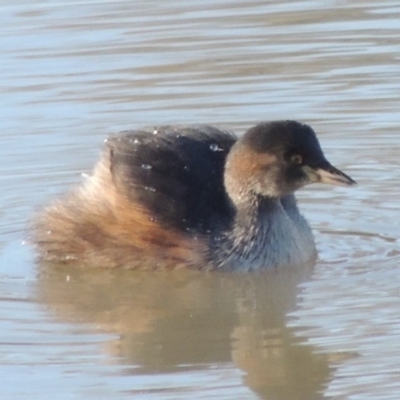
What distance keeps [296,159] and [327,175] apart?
0.57ft

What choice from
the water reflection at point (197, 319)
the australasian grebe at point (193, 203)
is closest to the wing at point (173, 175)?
the australasian grebe at point (193, 203)

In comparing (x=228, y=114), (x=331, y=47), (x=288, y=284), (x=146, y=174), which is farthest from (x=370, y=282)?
(x=331, y=47)

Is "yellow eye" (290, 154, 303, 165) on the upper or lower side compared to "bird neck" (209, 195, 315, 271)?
upper

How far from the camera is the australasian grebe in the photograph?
7527 millimetres

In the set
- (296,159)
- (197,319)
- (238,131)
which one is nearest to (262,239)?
(296,159)

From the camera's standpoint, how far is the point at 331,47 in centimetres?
1170

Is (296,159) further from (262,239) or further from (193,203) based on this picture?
(193,203)

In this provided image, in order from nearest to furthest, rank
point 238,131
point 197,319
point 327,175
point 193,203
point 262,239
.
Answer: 1. point 197,319
2. point 193,203
3. point 327,175
4. point 262,239
5. point 238,131

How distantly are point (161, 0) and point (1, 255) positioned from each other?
234 inches

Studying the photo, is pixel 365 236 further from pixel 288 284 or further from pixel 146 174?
pixel 146 174

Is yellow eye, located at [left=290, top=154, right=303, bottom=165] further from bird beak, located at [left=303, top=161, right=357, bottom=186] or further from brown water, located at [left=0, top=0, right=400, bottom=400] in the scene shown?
brown water, located at [left=0, top=0, right=400, bottom=400]

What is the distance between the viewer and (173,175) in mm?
7516

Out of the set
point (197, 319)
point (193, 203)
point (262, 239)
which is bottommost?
point (197, 319)

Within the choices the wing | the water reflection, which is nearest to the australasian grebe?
the wing
